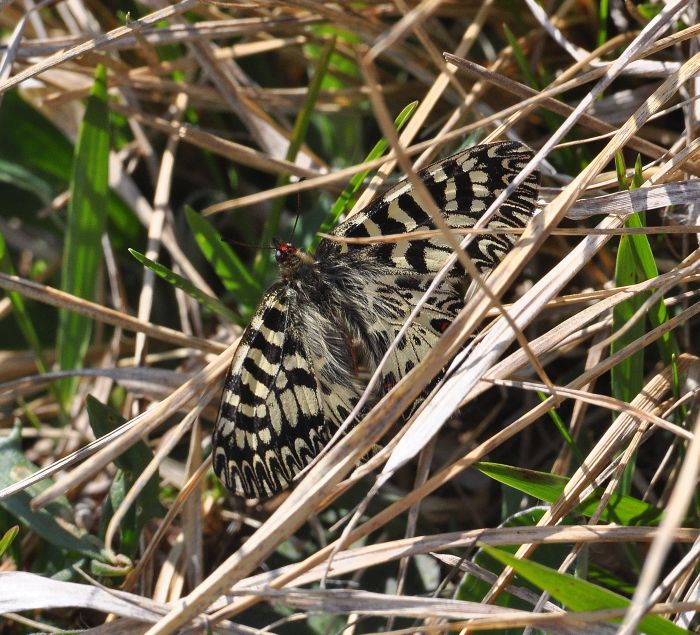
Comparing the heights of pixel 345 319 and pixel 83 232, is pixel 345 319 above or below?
below

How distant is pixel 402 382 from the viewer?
47.9 inches

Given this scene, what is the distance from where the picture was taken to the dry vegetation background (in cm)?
127

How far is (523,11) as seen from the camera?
2.02 meters

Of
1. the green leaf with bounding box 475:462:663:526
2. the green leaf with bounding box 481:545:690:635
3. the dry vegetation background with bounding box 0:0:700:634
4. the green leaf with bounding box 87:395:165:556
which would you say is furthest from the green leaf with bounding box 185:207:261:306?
the green leaf with bounding box 481:545:690:635

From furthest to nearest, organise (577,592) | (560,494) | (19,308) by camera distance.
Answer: (19,308), (560,494), (577,592)

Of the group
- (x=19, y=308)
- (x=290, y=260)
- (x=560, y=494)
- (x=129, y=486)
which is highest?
(x=19, y=308)

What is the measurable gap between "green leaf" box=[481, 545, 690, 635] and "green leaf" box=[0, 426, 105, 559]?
90cm

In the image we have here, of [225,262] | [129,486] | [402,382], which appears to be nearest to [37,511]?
[129,486]

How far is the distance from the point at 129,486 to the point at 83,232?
72 cm

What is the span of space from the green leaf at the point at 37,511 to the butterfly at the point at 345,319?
0.36 meters

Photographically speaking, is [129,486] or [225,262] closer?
[129,486]

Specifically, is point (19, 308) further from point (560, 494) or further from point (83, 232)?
point (560, 494)

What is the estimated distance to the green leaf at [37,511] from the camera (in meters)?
1.65

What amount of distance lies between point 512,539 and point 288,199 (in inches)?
47.1
